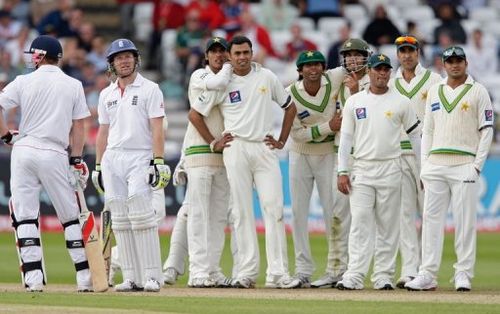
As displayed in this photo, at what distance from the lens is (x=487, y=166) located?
22656 mm

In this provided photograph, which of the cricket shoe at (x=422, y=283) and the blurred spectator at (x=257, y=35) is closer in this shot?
the cricket shoe at (x=422, y=283)

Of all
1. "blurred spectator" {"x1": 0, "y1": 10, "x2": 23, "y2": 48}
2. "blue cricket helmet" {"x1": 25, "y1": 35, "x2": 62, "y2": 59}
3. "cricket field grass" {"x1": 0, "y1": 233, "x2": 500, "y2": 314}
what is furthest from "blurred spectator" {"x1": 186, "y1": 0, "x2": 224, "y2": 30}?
"blue cricket helmet" {"x1": 25, "y1": 35, "x2": 62, "y2": 59}

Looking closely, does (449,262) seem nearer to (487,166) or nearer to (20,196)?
(487,166)

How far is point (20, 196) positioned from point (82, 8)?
1485cm

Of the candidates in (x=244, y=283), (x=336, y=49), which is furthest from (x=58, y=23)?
(x=244, y=283)

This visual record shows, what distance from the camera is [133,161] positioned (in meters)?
13.2

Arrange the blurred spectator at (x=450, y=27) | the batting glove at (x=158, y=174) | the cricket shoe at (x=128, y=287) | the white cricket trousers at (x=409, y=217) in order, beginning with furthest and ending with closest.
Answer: the blurred spectator at (x=450, y=27)
the white cricket trousers at (x=409, y=217)
the cricket shoe at (x=128, y=287)
the batting glove at (x=158, y=174)

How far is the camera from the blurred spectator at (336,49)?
77.7 ft

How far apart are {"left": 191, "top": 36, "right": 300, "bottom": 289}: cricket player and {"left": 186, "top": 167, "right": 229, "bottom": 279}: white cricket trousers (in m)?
0.31

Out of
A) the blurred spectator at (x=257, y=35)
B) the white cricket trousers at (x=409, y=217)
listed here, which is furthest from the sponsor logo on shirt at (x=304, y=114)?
the blurred spectator at (x=257, y=35)

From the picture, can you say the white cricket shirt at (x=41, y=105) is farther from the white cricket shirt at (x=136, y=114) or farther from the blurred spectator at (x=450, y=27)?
the blurred spectator at (x=450, y=27)

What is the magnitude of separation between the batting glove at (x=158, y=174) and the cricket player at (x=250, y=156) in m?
1.43

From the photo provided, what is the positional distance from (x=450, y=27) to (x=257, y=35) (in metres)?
3.49

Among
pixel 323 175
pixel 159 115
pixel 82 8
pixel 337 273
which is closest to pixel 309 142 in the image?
pixel 323 175
